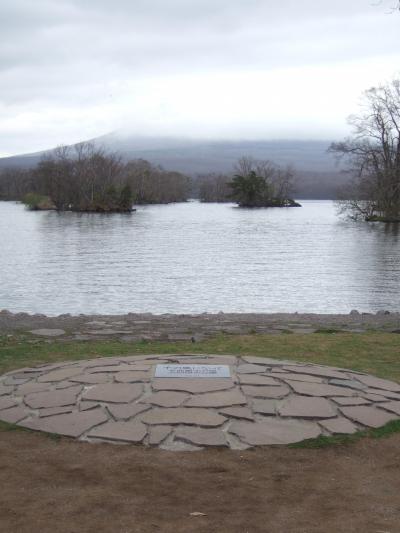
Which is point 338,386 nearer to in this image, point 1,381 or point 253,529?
point 253,529

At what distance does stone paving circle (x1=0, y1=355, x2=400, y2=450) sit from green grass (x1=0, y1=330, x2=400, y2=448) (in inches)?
28.6

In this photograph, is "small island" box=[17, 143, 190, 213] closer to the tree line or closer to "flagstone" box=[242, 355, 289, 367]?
the tree line

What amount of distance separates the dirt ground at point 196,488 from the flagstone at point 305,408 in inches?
16.5

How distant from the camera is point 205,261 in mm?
23422

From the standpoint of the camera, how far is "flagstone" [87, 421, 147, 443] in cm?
417

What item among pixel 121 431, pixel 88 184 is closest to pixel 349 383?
pixel 121 431

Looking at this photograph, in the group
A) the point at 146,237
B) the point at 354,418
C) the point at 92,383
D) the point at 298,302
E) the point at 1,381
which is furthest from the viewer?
the point at 146,237

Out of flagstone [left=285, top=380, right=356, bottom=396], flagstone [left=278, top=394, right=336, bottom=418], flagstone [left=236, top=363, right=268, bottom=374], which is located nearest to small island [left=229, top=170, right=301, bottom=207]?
flagstone [left=236, top=363, right=268, bottom=374]

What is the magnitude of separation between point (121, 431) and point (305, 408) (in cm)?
138

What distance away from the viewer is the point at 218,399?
15.5 feet

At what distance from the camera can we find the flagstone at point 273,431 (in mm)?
4160

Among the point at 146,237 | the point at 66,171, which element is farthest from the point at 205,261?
the point at 66,171

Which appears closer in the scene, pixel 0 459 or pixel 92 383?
pixel 0 459

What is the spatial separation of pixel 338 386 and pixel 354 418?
0.65 m
